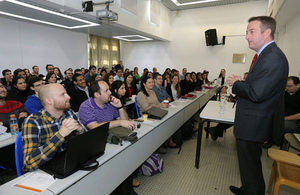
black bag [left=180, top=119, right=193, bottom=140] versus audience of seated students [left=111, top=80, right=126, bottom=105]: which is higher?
audience of seated students [left=111, top=80, right=126, bottom=105]

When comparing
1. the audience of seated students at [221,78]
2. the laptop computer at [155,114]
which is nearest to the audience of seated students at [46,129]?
the laptop computer at [155,114]

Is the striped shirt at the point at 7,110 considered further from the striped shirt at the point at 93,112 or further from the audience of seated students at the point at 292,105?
the audience of seated students at the point at 292,105

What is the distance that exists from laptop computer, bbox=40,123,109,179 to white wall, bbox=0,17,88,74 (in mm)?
6902

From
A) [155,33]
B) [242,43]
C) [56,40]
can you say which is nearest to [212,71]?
[242,43]

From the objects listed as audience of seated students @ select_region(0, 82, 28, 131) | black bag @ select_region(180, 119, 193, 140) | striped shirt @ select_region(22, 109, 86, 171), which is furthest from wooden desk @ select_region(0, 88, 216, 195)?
audience of seated students @ select_region(0, 82, 28, 131)

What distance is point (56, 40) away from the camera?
25.0 ft

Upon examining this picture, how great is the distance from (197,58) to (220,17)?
237cm

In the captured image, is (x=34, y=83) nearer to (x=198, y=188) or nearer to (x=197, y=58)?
(x=198, y=188)

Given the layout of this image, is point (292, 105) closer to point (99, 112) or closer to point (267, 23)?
point (267, 23)

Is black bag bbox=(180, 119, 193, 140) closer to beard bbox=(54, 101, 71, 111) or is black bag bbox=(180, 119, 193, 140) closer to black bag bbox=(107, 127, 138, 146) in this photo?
black bag bbox=(107, 127, 138, 146)

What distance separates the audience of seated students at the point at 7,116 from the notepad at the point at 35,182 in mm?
1072

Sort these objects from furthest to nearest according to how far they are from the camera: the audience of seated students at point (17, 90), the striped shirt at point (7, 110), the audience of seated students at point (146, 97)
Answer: the audience of seated students at point (17, 90) < the audience of seated students at point (146, 97) < the striped shirt at point (7, 110)

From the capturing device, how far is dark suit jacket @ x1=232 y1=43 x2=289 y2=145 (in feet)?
4.35

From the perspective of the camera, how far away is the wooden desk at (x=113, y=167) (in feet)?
3.38
